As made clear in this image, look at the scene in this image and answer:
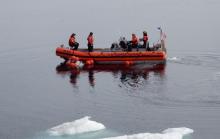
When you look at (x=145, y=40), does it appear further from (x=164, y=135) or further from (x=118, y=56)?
(x=164, y=135)

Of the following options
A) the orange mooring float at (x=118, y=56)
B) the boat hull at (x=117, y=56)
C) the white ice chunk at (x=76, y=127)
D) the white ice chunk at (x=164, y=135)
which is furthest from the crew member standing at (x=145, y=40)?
the white ice chunk at (x=164, y=135)

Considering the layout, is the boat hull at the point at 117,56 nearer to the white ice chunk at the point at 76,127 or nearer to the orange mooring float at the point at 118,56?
the orange mooring float at the point at 118,56

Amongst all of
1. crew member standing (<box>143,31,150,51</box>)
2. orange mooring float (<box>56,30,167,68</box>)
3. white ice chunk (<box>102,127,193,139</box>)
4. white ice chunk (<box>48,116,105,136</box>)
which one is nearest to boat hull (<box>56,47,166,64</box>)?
orange mooring float (<box>56,30,167,68</box>)

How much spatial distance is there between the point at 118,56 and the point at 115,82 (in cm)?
452

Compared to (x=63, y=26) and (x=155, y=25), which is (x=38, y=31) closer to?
(x=63, y=26)

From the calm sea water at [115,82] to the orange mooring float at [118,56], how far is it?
698 millimetres

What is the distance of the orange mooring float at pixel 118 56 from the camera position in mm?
31266

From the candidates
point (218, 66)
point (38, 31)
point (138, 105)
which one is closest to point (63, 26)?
point (38, 31)

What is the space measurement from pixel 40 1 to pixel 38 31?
20.8 metres

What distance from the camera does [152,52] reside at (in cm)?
3120

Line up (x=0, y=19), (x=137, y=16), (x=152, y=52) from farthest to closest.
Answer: (x=0, y=19) → (x=137, y=16) → (x=152, y=52)

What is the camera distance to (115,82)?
27562 millimetres

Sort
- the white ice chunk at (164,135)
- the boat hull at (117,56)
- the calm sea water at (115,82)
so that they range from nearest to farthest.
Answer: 1. the white ice chunk at (164,135)
2. the calm sea water at (115,82)
3. the boat hull at (117,56)

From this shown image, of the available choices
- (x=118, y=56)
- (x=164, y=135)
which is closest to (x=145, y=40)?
(x=118, y=56)
